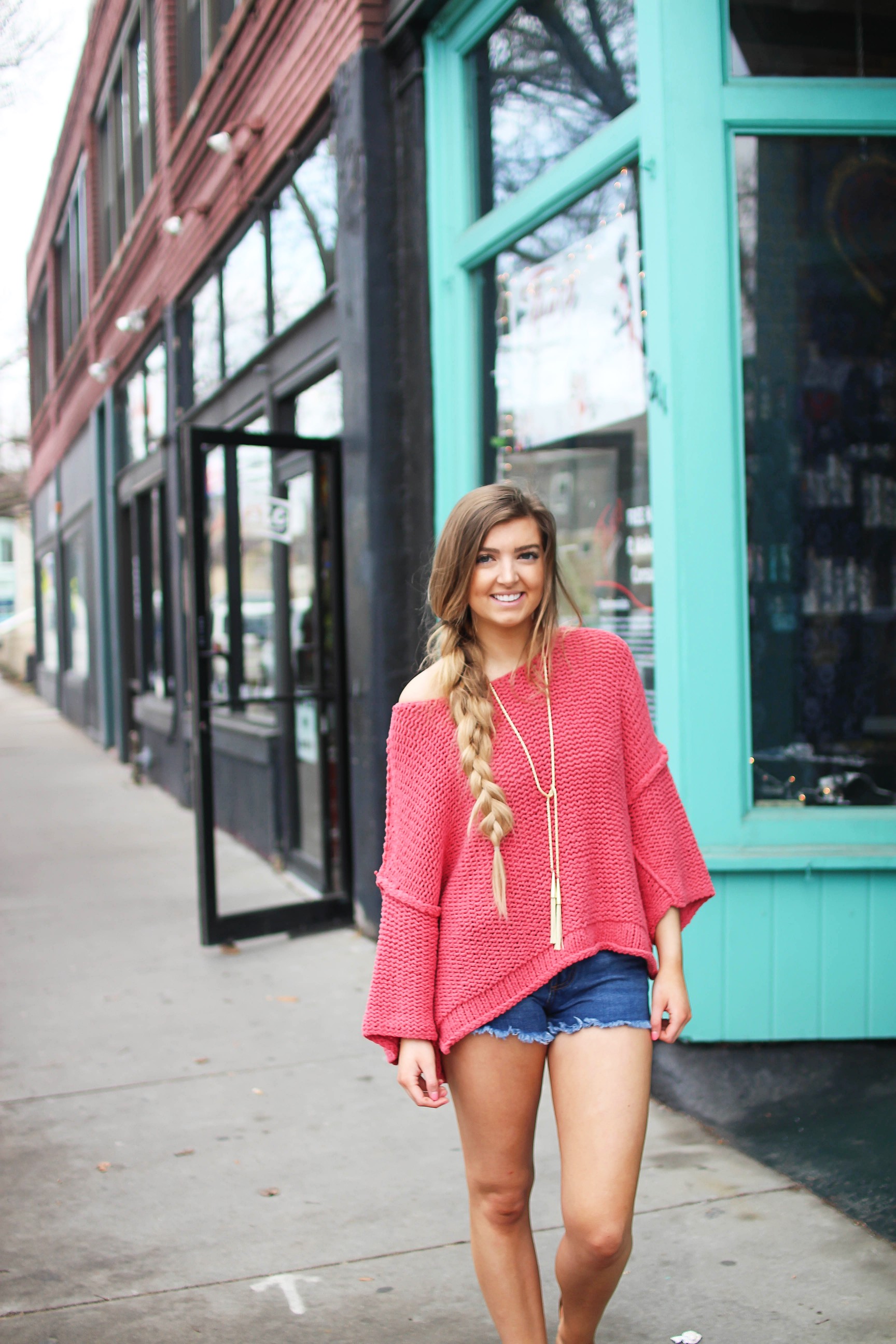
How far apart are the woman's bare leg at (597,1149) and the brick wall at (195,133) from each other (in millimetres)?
5493

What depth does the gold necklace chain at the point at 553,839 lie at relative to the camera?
229 centimetres

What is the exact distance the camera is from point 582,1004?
2293mm

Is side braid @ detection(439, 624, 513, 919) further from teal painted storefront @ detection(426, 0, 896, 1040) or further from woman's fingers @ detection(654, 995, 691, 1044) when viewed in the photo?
teal painted storefront @ detection(426, 0, 896, 1040)

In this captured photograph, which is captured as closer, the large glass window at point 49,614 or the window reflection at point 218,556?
the window reflection at point 218,556

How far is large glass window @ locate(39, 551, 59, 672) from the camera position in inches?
934

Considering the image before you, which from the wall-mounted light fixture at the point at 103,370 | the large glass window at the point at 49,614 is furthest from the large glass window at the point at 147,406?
the large glass window at the point at 49,614

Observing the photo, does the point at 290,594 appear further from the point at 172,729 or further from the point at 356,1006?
the point at 172,729

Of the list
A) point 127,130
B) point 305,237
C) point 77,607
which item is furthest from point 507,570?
point 77,607

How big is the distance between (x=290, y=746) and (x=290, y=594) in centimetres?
91

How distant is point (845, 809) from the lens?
14.3 feet

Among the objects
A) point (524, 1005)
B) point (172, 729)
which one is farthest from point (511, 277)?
point (172, 729)

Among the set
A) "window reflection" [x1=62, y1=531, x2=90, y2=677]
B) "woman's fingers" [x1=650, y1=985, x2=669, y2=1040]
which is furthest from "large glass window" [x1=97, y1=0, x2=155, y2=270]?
"woman's fingers" [x1=650, y1=985, x2=669, y2=1040]

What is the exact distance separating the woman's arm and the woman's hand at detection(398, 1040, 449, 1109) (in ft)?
1.36

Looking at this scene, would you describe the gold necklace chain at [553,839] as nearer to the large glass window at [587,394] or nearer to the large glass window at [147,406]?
the large glass window at [587,394]
